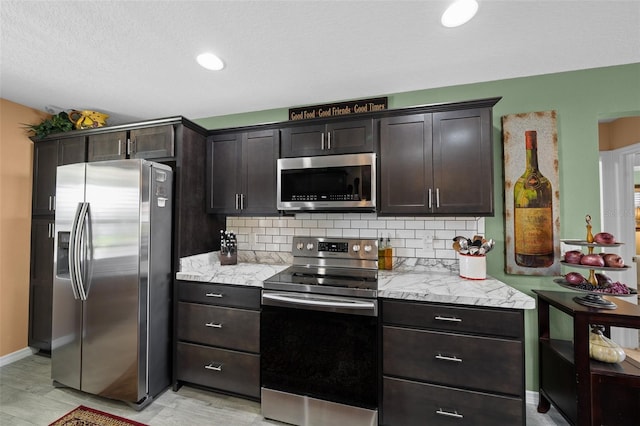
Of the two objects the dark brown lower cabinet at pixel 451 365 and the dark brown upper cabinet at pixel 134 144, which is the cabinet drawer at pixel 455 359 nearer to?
the dark brown lower cabinet at pixel 451 365

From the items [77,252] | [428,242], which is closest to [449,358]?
[428,242]

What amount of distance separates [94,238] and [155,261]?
19.5 inches

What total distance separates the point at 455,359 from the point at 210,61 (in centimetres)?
266

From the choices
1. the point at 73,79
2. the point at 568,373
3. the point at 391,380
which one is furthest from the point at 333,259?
the point at 73,79

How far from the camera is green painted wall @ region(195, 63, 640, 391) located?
2074mm

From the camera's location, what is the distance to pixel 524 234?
220 centimetres

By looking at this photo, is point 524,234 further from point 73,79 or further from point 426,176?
point 73,79

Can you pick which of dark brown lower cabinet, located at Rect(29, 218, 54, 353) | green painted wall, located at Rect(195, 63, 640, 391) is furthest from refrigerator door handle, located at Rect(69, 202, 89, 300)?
green painted wall, located at Rect(195, 63, 640, 391)

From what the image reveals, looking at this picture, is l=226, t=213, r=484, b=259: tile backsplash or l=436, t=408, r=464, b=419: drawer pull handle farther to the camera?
l=226, t=213, r=484, b=259: tile backsplash

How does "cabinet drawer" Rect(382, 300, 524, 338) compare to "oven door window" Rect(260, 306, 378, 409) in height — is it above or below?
above

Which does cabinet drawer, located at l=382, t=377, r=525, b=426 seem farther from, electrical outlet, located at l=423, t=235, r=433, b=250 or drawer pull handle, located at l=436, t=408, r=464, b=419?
electrical outlet, located at l=423, t=235, r=433, b=250

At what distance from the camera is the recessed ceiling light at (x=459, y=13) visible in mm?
1489

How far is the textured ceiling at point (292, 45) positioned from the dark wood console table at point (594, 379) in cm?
176

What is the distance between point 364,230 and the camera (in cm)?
256
